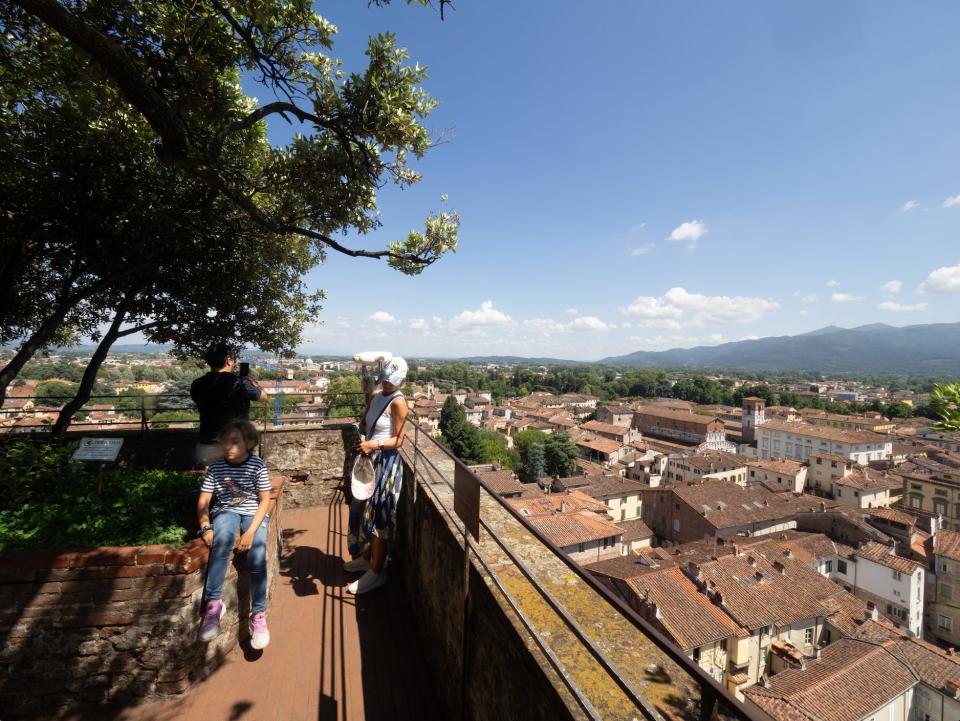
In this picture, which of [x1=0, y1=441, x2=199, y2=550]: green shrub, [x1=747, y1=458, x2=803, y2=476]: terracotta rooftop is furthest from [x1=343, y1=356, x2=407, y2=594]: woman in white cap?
[x1=747, y1=458, x2=803, y2=476]: terracotta rooftop

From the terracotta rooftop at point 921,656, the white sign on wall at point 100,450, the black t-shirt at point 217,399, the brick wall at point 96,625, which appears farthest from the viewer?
the terracotta rooftop at point 921,656

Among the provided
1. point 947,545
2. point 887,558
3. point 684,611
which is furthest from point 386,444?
point 947,545

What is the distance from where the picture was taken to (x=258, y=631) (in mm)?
3238

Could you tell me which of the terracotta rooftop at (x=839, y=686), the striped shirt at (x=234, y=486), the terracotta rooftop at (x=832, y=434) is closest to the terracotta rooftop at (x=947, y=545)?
the terracotta rooftop at (x=839, y=686)

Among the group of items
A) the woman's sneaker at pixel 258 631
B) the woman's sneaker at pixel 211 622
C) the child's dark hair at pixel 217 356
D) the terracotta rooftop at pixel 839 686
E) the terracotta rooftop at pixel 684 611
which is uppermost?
the child's dark hair at pixel 217 356

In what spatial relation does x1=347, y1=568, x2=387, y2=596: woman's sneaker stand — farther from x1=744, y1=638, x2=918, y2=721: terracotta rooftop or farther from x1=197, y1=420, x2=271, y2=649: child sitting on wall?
x1=744, y1=638, x2=918, y2=721: terracotta rooftop

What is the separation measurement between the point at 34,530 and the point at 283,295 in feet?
21.5

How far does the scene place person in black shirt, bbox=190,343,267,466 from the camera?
3.95 metres

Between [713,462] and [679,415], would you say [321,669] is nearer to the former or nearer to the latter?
[713,462]

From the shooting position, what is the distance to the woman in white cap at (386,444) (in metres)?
3.63

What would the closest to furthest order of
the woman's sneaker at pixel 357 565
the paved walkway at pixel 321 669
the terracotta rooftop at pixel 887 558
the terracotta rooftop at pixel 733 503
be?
the paved walkway at pixel 321 669
the woman's sneaker at pixel 357 565
the terracotta rooftop at pixel 887 558
the terracotta rooftop at pixel 733 503

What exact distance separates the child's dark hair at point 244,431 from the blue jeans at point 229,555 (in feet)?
1.79

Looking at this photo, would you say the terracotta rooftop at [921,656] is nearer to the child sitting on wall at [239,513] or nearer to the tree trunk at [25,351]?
the child sitting on wall at [239,513]

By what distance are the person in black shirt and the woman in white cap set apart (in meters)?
1.31
